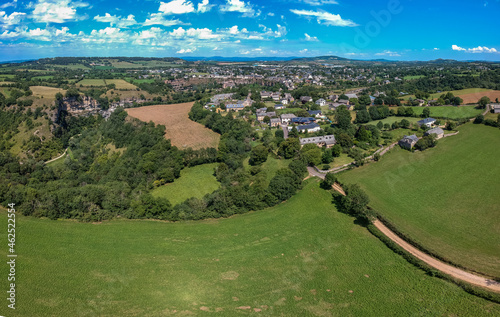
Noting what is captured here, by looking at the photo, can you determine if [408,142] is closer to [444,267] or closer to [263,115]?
[444,267]

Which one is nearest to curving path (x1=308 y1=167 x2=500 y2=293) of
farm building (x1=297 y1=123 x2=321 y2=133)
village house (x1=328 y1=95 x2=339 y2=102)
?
farm building (x1=297 y1=123 x2=321 y2=133)

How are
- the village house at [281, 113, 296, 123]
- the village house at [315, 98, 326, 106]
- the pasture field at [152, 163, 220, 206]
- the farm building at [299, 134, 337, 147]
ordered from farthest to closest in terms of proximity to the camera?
the village house at [315, 98, 326, 106]
the village house at [281, 113, 296, 123]
the farm building at [299, 134, 337, 147]
the pasture field at [152, 163, 220, 206]

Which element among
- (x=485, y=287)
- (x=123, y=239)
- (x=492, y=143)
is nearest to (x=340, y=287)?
(x=485, y=287)

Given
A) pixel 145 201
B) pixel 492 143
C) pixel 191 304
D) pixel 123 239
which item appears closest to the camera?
pixel 191 304

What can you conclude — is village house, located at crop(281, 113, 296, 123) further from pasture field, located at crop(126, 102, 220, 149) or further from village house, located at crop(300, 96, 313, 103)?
village house, located at crop(300, 96, 313, 103)

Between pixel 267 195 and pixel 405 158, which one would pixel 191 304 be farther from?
pixel 405 158
